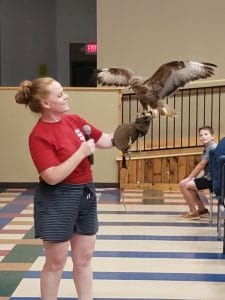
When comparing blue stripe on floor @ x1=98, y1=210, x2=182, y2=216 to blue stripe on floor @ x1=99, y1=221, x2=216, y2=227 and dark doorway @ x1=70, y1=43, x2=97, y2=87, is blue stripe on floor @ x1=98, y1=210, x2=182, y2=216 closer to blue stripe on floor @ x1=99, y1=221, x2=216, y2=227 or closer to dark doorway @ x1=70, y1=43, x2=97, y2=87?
blue stripe on floor @ x1=99, y1=221, x2=216, y2=227

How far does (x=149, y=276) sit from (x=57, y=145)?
1.99 m

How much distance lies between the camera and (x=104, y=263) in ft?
16.9

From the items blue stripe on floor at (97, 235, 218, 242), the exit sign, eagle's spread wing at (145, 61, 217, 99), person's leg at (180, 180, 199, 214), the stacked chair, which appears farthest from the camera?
the exit sign

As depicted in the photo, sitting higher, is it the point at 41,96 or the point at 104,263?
the point at 41,96

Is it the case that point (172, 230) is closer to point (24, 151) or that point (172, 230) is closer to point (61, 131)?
point (61, 131)

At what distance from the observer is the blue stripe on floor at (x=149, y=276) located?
15.4 feet

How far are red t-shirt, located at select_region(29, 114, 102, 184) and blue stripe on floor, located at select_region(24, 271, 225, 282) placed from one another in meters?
1.67

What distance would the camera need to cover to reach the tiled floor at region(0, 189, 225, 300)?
438cm

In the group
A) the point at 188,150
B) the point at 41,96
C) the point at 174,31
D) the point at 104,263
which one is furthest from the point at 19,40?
the point at 41,96

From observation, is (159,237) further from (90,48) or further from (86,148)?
(90,48)

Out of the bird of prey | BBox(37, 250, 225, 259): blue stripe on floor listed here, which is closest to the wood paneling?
BBox(37, 250, 225, 259): blue stripe on floor

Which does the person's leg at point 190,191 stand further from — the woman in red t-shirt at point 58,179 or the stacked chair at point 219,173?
the woman in red t-shirt at point 58,179

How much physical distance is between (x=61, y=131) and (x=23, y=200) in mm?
5810

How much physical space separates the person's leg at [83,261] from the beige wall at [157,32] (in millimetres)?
8494
